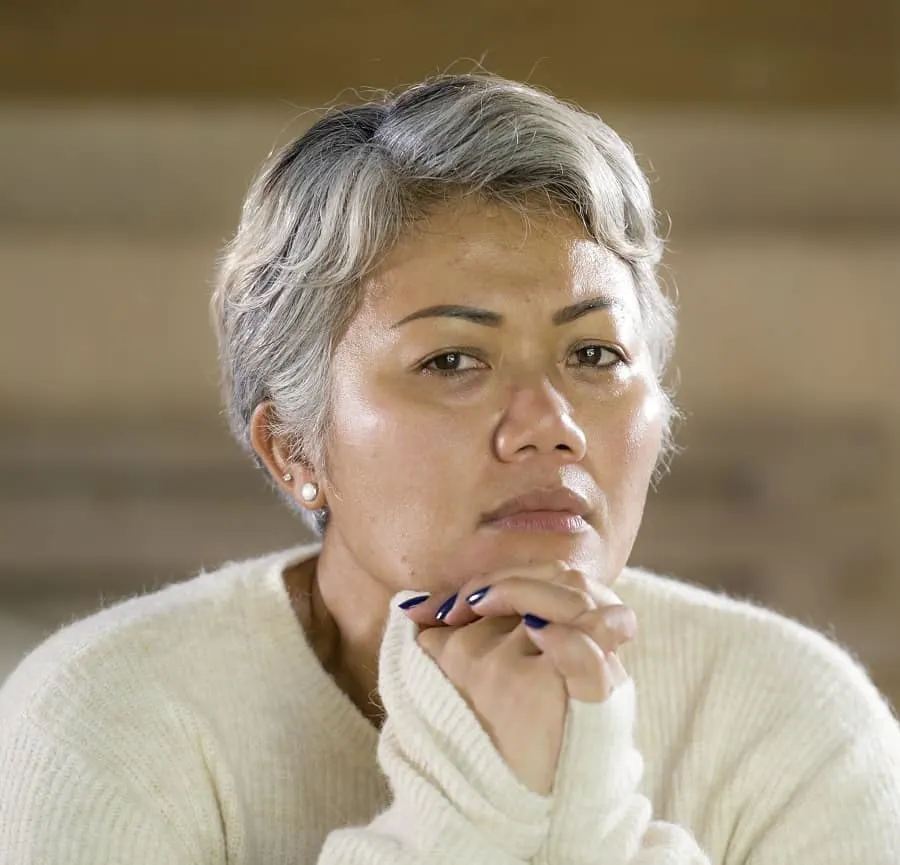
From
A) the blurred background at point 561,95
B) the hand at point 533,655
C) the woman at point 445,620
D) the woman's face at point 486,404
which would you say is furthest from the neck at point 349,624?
the blurred background at point 561,95

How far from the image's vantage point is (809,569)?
12.8 ft

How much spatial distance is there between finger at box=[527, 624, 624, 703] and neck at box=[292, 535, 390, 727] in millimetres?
309

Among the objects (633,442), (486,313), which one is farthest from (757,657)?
(486,313)

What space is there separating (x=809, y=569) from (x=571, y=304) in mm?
2716

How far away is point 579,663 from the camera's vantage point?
1267 millimetres

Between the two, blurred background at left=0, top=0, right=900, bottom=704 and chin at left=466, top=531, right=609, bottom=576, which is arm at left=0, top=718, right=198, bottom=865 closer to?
chin at left=466, top=531, right=609, bottom=576

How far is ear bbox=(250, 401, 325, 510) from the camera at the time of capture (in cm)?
155

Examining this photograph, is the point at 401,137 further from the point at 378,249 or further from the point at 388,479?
the point at 388,479

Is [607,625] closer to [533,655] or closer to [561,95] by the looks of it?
[533,655]

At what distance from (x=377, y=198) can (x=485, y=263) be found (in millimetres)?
138

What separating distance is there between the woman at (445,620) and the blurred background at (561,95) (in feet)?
7.48

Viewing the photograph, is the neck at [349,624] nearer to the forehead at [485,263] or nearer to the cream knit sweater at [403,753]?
the cream knit sweater at [403,753]

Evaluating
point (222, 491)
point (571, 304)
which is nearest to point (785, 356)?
point (222, 491)

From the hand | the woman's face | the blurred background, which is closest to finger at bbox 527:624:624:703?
the hand
